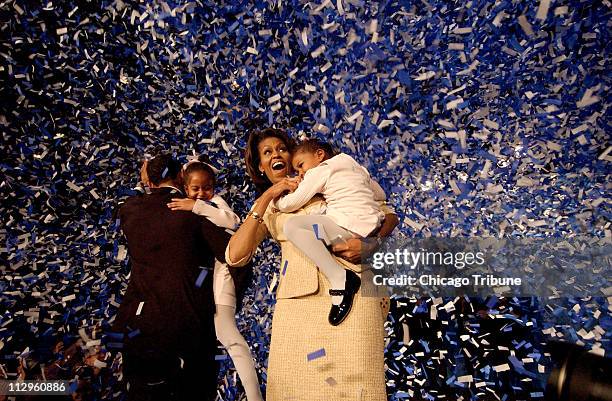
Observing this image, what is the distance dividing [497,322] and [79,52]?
2.43m

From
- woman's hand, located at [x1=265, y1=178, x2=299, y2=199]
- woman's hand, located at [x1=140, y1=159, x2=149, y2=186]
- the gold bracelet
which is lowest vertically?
the gold bracelet

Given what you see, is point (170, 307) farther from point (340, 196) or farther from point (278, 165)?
point (340, 196)

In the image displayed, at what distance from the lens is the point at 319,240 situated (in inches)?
97.0

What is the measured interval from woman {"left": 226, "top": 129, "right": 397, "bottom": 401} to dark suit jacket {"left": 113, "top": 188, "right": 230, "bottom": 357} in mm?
266

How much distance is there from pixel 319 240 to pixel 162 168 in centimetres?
93

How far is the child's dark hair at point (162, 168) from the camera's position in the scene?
2.94m

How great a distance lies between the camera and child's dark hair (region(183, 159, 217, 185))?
114 inches

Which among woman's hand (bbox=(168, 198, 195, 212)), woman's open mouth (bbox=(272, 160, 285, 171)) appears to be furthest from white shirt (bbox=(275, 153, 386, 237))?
woman's hand (bbox=(168, 198, 195, 212))

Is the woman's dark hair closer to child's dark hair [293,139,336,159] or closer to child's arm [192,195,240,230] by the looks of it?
child's dark hair [293,139,336,159]

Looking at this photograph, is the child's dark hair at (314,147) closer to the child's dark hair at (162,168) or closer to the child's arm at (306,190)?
the child's arm at (306,190)

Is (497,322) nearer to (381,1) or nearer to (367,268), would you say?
(367,268)

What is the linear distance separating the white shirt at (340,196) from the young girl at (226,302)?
336 mm

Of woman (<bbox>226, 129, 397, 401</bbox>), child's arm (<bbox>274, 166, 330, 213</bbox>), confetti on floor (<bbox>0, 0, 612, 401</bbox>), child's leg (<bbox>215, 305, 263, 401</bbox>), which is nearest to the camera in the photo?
woman (<bbox>226, 129, 397, 401</bbox>)

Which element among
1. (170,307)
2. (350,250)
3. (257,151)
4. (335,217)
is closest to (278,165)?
(257,151)
